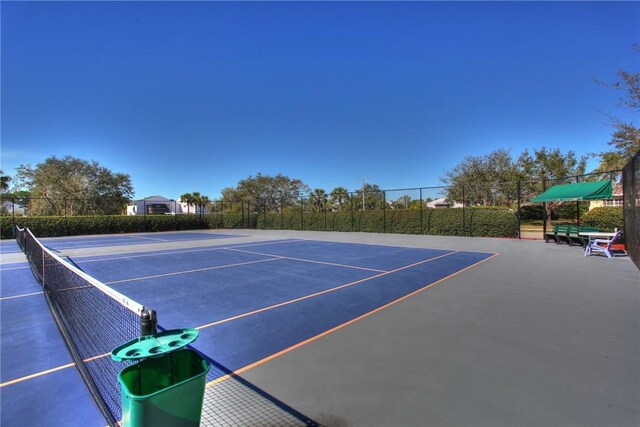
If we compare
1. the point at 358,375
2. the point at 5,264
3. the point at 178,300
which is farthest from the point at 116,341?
the point at 5,264

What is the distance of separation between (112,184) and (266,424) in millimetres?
46314

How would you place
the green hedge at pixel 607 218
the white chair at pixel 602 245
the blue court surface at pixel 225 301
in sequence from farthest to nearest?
the green hedge at pixel 607 218
the white chair at pixel 602 245
the blue court surface at pixel 225 301

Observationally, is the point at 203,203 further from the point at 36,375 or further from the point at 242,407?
the point at 242,407

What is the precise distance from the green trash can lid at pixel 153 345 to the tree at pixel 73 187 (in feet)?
126

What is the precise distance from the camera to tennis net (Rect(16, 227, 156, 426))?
2664 mm

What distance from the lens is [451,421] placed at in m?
2.51

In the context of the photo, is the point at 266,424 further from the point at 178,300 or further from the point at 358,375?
the point at 178,300

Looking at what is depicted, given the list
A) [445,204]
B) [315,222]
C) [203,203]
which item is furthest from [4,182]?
[445,204]

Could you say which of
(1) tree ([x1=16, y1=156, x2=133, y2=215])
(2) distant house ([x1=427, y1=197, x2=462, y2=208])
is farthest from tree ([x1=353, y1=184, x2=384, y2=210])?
(1) tree ([x1=16, y1=156, x2=133, y2=215])

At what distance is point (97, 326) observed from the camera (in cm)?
460


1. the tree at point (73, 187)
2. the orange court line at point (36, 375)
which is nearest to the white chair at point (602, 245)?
the orange court line at point (36, 375)

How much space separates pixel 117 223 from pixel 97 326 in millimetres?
26166

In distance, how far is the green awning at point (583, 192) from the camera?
13.5m

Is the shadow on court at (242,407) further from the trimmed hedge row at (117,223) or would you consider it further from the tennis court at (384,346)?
the trimmed hedge row at (117,223)
